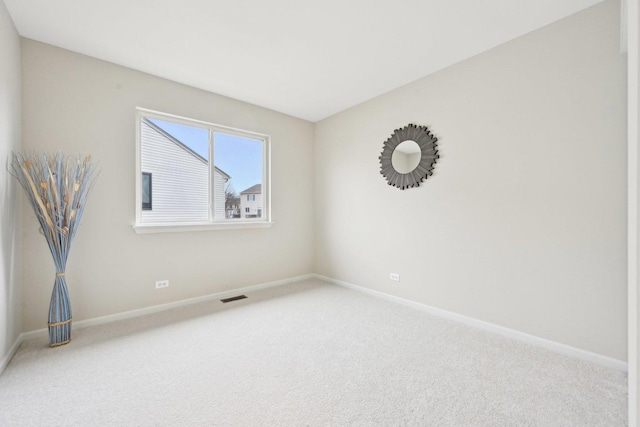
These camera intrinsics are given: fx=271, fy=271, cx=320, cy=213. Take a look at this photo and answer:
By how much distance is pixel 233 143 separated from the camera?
377 cm

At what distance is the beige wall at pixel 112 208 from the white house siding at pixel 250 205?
26 cm

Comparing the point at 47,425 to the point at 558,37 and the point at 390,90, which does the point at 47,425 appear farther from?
the point at 558,37

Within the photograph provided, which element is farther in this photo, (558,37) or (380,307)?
(380,307)

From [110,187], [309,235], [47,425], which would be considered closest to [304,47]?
[110,187]

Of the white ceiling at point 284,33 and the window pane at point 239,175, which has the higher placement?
the white ceiling at point 284,33

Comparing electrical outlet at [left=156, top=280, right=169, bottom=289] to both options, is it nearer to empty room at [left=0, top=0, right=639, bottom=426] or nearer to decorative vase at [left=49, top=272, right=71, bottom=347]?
empty room at [left=0, top=0, right=639, bottom=426]

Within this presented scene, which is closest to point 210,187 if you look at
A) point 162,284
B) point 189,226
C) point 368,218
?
point 189,226

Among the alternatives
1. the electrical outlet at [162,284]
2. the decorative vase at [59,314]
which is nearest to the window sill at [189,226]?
the electrical outlet at [162,284]

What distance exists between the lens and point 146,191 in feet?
9.95

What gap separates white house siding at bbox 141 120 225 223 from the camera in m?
3.07

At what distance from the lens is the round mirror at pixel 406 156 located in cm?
318

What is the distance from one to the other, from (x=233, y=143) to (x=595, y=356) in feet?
13.9

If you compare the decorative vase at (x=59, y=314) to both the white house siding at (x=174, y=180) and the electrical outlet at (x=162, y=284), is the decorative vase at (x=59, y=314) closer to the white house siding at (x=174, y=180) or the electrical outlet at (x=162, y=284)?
the electrical outlet at (x=162, y=284)

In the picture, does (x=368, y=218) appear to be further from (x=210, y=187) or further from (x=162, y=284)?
(x=162, y=284)
